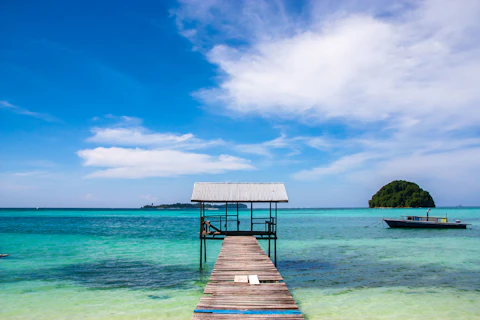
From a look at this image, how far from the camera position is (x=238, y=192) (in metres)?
21.6

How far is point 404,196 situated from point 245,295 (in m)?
184

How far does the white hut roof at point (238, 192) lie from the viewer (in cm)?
2077

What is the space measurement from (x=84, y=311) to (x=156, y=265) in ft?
29.9

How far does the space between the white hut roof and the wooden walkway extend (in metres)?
7.17

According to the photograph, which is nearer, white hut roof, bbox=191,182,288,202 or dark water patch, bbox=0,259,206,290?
dark water patch, bbox=0,259,206,290

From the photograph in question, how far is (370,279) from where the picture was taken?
17422 millimetres

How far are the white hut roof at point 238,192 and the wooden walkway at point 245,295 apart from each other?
23.5 feet

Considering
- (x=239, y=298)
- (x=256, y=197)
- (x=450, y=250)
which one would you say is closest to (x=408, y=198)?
(x=450, y=250)

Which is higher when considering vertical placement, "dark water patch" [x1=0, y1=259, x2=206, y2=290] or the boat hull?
the boat hull

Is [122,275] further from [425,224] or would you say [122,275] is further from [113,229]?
[425,224]

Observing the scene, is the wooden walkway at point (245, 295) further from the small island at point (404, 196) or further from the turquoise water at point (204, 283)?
the small island at point (404, 196)

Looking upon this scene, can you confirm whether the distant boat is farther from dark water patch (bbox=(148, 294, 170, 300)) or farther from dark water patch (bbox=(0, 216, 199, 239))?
dark water patch (bbox=(148, 294, 170, 300))

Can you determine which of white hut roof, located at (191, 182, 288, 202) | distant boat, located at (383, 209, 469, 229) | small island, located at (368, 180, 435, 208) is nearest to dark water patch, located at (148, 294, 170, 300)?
white hut roof, located at (191, 182, 288, 202)

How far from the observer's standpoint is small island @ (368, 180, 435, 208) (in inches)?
6585
